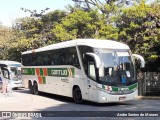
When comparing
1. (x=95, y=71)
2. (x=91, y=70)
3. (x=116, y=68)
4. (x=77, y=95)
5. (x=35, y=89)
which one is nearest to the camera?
(x=95, y=71)

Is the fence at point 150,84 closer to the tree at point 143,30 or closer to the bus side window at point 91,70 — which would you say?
the tree at point 143,30

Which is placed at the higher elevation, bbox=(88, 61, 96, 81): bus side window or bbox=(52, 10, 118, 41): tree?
bbox=(52, 10, 118, 41): tree

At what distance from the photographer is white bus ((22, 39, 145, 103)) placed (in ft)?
51.0

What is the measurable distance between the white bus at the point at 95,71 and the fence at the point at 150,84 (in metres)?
5.38

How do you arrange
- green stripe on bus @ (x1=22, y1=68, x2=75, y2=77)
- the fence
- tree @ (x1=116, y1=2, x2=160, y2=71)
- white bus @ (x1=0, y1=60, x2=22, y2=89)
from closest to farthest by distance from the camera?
1. green stripe on bus @ (x1=22, y1=68, x2=75, y2=77)
2. the fence
3. tree @ (x1=116, y1=2, x2=160, y2=71)
4. white bus @ (x1=0, y1=60, x2=22, y2=89)

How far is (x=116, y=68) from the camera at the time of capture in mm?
15820

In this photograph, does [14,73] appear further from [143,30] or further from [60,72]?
[143,30]

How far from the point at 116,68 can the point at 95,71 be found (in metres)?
1.04

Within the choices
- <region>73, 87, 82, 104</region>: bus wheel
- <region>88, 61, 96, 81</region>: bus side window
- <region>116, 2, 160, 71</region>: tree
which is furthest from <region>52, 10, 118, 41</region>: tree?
<region>88, 61, 96, 81</region>: bus side window

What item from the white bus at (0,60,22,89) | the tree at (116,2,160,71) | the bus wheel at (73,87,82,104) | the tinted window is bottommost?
the bus wheel at (73,87,82,104)

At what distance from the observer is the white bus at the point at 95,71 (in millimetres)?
15555

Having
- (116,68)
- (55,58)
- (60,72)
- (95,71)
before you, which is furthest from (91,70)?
(55,58)

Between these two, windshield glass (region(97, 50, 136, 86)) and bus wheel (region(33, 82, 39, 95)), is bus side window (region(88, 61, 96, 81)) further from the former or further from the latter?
bus wheel (region(33, 82, 39, 95))

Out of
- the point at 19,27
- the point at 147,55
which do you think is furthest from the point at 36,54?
the point at 19,27
